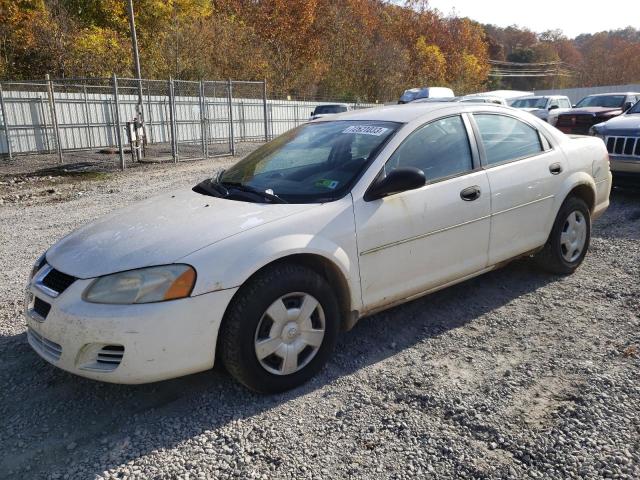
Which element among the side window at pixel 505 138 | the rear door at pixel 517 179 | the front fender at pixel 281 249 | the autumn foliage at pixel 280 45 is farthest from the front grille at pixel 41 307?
the autumn foliage at pixel 280 45

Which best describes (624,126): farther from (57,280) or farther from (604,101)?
(604,101)

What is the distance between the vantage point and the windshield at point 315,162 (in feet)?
11.1

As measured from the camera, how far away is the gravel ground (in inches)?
96.9

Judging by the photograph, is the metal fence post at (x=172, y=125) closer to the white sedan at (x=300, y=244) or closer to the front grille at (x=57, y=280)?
the white sedan at (x=300, y=244)

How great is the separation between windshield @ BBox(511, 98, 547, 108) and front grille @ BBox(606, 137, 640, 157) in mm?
11537

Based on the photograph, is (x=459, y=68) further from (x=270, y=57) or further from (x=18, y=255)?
(x=18, y=255)

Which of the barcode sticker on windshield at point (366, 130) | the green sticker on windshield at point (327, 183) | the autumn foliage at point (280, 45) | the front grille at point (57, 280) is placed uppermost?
the autumn foliage at point (280, 45)

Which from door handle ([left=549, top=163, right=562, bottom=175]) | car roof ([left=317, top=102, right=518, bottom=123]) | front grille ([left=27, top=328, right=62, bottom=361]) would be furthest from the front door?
front grille ([left=27, top=328, right=62, bottom=361])

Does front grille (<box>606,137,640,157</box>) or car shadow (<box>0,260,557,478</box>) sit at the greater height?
front grille (<box>606,137,640,157</box>)

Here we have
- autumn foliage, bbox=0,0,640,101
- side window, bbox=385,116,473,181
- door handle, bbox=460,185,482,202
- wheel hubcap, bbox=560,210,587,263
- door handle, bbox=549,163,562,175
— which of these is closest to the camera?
side window, bbox=385,116,473,181

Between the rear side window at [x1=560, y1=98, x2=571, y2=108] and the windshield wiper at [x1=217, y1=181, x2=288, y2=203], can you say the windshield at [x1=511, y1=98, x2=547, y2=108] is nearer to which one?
the rear side window at [x1=560, y1=98, x2=571, y2=108]

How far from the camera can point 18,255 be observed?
19.4 ft

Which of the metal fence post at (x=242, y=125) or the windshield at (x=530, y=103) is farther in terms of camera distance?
the metal fence post at (x=242, y=125)

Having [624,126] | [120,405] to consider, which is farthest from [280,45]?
[120,405]
